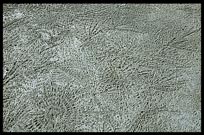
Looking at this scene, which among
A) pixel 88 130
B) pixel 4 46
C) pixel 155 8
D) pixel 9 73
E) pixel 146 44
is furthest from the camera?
pixel 155 8

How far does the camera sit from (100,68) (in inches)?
65.4

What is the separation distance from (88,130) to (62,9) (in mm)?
828

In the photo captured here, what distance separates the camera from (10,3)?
187cm

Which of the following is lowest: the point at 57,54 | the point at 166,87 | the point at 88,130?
the point at 88,130

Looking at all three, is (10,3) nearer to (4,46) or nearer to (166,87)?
(4,46)

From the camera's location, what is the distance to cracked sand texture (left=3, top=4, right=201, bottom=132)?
1466 millimetres

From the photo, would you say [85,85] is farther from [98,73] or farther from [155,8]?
[155,8]

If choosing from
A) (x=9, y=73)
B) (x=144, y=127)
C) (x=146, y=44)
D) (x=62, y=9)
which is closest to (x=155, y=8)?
(x=146, y=44)

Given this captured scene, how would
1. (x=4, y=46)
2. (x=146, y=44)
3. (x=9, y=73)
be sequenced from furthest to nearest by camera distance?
(x=146, y=44)
(x=4, y=46)
(x=9, y=73)

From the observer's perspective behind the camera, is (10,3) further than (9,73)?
Yes

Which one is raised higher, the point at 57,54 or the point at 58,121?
the point at 57,54

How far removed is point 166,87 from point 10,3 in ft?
Result: 3.44

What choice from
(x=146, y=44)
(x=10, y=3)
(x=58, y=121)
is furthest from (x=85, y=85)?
(x=10, y=3)

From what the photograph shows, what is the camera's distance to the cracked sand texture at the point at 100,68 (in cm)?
147
